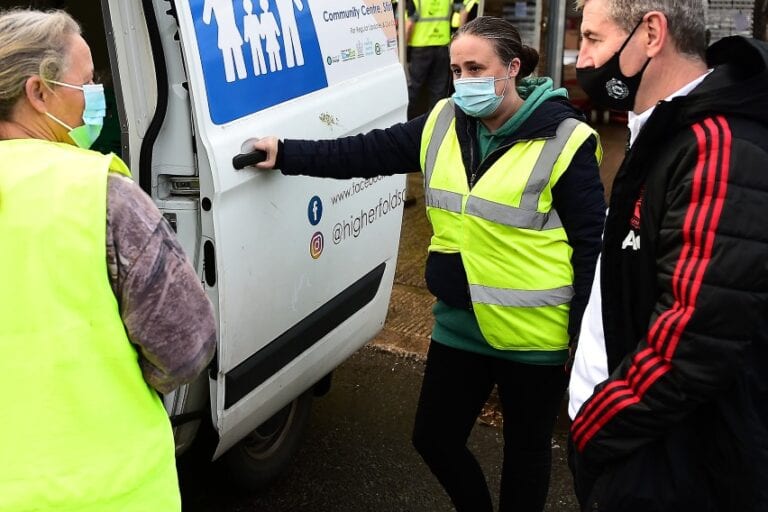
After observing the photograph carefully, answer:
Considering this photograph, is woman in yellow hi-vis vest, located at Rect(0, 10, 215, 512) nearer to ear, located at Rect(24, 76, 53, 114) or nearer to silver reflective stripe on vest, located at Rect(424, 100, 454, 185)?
ear, located at Rect(24, 76, 53, 114)

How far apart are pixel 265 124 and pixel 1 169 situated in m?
1.11

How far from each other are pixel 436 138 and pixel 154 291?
4.15ft

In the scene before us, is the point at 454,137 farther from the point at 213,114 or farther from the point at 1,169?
the point at 1,169

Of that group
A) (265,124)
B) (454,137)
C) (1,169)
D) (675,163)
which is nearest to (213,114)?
(265,124)

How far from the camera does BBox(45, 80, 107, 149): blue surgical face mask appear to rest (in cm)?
175

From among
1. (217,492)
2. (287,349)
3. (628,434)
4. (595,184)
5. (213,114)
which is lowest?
(217,492)

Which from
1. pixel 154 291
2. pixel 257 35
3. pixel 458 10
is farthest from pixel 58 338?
pixel 458 10

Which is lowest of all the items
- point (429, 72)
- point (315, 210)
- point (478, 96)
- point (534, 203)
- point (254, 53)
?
point (429, 72)

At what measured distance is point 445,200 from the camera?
2.58m

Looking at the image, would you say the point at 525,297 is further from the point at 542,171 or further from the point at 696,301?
the point at 696,301

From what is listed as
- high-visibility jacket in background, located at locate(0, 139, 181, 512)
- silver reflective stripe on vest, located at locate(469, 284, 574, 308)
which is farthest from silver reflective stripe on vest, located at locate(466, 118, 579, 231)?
high-visibility jacket in background, located at locate(0, 139, 181, 512)

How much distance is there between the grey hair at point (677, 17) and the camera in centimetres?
174

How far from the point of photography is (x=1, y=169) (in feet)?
5.06

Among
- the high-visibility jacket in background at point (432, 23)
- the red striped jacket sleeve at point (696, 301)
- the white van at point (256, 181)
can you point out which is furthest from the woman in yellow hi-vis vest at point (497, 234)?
the high-visibility jacket in background at point (432, 23)
